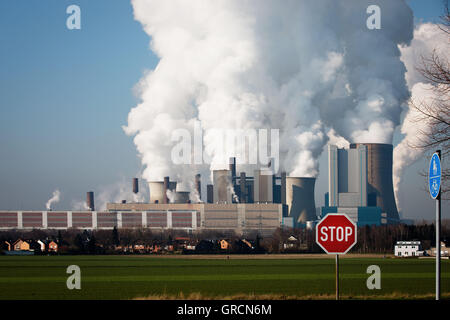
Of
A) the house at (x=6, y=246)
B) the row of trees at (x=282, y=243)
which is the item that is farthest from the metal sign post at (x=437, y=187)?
the house at (x=6, y=246)

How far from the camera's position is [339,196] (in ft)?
355

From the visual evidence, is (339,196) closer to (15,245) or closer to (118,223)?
(118,223)

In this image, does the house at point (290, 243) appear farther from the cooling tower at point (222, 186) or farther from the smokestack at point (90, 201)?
the smokestack at point (90, 201)

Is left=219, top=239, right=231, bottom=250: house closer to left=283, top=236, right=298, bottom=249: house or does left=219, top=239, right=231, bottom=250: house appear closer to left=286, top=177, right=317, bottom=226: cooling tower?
left=283, top=236, right=298, bottom=249: house

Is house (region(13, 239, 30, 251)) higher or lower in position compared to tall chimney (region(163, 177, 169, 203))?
lower

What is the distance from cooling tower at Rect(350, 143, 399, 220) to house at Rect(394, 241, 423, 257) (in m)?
50.6

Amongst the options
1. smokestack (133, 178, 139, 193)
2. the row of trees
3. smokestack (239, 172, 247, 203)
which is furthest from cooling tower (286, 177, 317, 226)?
the row of trees

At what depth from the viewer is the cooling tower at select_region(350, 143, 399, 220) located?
334 ft

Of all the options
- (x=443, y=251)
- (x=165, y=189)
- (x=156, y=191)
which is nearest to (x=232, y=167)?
(x=165, y=189)
